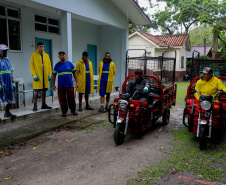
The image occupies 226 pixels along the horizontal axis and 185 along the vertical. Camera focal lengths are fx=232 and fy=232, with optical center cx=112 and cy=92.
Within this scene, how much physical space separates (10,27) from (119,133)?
18.3 ft

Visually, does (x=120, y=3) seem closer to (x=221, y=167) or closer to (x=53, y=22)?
(x=53, y=22)

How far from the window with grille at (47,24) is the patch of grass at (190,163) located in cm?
672

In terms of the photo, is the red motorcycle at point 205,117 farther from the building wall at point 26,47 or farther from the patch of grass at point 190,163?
the building wall at point 26,47

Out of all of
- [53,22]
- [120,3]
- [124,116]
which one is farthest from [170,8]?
[124,116]

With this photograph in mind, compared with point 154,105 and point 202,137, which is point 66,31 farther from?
point 202,137

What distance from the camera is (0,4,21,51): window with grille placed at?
7.58 metres

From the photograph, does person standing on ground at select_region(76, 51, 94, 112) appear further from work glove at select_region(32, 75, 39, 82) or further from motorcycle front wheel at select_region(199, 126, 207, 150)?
motorcycle front wheel at select_region(199, 126, 207, 150)

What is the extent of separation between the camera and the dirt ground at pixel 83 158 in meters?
3.58

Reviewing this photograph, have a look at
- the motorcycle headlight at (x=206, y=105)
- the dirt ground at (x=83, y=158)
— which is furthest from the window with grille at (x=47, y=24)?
the motorcycle headlight at (x=206, y=105)

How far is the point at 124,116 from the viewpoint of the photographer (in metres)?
5.18

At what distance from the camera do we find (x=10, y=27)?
25.7ft


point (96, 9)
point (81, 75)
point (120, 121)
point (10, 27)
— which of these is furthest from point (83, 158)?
point (96, 9)

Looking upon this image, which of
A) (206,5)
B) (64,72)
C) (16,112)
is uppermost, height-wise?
(206,5)

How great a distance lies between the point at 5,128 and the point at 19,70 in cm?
300
